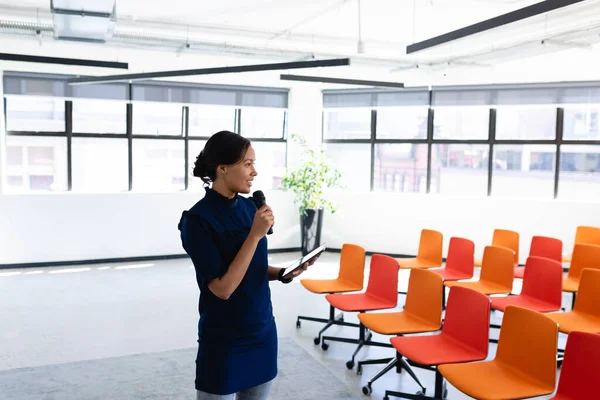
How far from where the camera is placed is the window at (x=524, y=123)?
8992 mm

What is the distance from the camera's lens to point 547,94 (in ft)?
28.4

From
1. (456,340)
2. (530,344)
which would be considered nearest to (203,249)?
(530,344)

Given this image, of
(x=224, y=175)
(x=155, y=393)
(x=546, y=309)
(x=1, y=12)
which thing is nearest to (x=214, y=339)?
(x=224, y=175)

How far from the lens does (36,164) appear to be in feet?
28.2

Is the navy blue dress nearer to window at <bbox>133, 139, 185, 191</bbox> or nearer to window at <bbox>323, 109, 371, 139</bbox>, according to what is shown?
window at <bbox>133, 139, 185, 191</bbox>

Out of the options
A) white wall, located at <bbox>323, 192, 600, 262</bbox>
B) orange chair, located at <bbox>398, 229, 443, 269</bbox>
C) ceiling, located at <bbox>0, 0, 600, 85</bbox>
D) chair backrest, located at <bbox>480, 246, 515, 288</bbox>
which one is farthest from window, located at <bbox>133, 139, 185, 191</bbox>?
chair backrest, located at <bbox>480, 246, 515, 288</bbox>

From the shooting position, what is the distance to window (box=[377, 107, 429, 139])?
31.5 feet

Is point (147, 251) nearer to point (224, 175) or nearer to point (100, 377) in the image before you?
point (100, 377)

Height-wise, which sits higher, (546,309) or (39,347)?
(546,309)

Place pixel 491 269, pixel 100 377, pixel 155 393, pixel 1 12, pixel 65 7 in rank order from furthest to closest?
1. pixel 1 12
2. pixel 491 269
3. pixel 65 7
4. pixel 100 377
5. pixel 155 393

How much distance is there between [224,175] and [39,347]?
3957 mm

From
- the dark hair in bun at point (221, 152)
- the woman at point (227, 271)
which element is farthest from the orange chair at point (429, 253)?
the dark hair in bun at point (221, 152)

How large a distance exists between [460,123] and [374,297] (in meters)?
5.22

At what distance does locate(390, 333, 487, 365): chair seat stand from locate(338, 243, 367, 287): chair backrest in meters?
1.46
